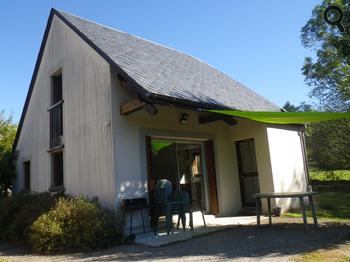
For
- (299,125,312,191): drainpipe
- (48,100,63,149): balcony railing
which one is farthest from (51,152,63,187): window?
(299,125,312,191): drainpipe

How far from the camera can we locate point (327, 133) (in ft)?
63.8

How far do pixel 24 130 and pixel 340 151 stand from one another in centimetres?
1668

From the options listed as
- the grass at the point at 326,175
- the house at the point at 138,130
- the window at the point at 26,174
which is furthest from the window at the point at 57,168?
the grass at the point at 326,175

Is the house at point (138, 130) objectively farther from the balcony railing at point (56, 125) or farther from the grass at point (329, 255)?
the grass at point (329, 255)

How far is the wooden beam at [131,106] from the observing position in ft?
24.5

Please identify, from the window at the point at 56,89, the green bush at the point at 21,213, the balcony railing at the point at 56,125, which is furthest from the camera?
the window at the point at 56,89

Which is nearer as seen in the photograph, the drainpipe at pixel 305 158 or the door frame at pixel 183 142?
the door frame at pixel 183 142

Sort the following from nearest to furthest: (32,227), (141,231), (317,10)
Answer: (32,227), (141,231), (317,10)

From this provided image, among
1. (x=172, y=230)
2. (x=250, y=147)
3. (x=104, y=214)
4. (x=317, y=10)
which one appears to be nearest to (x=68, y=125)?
(x=104, y=214)

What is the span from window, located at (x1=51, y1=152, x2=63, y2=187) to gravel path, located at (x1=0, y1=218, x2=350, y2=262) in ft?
11.3

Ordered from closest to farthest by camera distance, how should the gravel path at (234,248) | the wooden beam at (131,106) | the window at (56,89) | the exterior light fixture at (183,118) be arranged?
the gravel path at (234,248) → the wooden beam at (131,106) → the exterior light fixture at (183,118) → the window at (56,89)

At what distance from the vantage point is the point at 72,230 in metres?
6.72

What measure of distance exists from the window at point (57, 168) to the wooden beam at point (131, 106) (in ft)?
13.1

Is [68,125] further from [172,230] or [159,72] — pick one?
[172,230]
